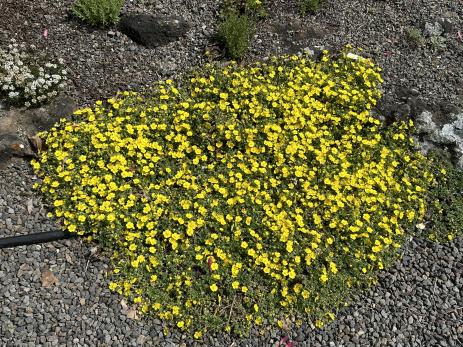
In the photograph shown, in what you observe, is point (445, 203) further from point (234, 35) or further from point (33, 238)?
point (33, 238)

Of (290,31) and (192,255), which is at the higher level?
(290,31)

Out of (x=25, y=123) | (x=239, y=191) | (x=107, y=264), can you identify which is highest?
(x=239, y=191)

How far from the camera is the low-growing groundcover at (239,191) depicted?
4.09 m

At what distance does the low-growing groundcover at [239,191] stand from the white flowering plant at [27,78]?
425 millimetres

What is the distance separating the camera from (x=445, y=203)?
193 inches

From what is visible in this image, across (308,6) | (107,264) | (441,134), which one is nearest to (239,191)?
(107,264)

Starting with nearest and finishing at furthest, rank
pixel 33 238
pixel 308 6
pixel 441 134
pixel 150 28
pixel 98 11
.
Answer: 1. pixel 33 238
2. pixel 441 134
3. pixel 98 11
4. pixel 150 28
5. pixel 308 6

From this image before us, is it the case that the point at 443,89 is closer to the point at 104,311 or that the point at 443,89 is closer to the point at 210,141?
the point at 210,141

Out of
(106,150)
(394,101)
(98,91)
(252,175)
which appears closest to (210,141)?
(252,175)

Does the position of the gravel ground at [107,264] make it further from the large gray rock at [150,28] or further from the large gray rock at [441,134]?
the large gray rock at [441,134]

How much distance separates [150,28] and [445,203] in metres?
3.89

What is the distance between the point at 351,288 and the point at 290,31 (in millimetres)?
3465

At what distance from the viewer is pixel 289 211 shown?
4.46 meters

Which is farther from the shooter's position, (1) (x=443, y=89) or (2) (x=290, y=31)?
(2) (x=290, y=31)
